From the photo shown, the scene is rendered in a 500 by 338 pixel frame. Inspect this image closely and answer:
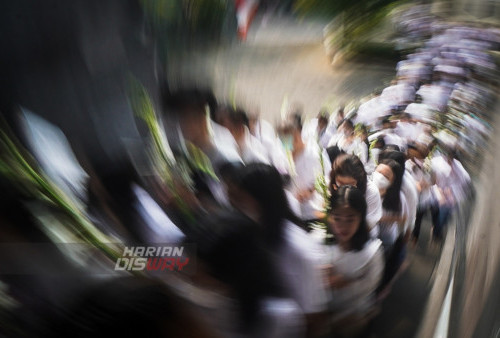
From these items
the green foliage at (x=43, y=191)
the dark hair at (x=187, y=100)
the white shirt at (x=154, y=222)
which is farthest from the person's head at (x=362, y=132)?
the green foliage at (x=43, y=191)

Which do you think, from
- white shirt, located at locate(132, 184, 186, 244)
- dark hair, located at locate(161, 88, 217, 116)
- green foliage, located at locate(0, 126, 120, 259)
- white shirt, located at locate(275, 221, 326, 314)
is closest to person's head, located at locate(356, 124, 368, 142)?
white shirt, located at locate(275, 221, 326, 314)

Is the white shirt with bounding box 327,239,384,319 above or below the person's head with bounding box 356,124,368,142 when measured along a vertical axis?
below

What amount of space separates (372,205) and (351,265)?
7.5 inches

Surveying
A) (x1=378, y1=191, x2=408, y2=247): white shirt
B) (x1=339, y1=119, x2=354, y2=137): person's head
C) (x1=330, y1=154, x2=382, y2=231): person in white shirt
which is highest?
(x1=339, y1=119, x2=354, y2=137): person's head

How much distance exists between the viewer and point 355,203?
1.50 metres

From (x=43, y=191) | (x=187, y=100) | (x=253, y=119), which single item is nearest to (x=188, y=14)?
Result: (x=187, y=100)

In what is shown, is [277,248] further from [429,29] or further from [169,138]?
[429,29]

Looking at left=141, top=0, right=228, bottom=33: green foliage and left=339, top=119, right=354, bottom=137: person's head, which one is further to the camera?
left=339, top=119, right=354, bottom=137: person's head

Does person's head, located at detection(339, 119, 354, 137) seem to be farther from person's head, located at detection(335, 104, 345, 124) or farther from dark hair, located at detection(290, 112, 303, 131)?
dark hair, located at detection(290, 112, 303, 131)

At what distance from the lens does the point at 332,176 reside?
1485 millimetres

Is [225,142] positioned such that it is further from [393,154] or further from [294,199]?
[393,154]

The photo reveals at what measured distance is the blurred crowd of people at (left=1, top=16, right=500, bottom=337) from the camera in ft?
4.76

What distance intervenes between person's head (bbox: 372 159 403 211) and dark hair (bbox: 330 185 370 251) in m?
0.06

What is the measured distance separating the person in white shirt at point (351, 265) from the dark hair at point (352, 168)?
0.08ft
